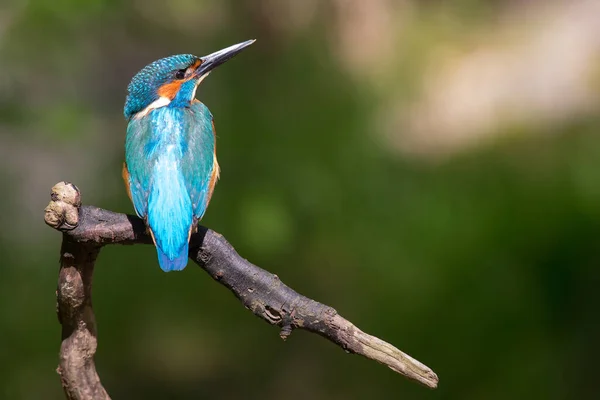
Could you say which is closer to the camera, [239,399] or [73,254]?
[73,254]

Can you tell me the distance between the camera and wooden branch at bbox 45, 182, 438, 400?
1.93 metres

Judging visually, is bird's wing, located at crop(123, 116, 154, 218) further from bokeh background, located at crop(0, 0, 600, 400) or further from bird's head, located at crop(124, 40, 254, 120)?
bokeh background, located at crop(0, 0, 600, 400)

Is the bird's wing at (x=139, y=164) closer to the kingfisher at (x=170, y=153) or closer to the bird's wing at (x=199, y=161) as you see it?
the kingfisher at (x=170, y=153)

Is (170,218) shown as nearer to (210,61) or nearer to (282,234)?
(210,61)

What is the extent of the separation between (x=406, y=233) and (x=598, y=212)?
1.12m

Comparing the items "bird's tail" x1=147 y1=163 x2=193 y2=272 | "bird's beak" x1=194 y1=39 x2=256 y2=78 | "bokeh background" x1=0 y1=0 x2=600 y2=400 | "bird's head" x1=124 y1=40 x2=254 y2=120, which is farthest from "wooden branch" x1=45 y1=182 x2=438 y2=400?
"bokeh background" x1=0 y1=0 x2=600 y2=400

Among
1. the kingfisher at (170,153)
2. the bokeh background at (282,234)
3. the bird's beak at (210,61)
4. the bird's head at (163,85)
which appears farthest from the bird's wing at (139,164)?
the bokeh background at (282,234)

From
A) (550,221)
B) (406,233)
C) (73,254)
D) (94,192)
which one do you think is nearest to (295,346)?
(406,233)

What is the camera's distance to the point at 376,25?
19.5ft

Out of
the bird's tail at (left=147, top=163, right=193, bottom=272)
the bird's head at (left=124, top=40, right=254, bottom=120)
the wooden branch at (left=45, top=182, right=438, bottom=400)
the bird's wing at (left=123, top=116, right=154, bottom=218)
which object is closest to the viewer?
the wooden branch at (left=45, top=182, right=438, bottom=400)

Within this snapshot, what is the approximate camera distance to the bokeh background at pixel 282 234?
4.00 metres

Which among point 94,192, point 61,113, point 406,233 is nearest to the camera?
point 61,113

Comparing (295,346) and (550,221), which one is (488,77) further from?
(295,346)

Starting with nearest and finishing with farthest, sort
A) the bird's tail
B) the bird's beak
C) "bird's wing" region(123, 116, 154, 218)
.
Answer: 1. the bird's tail
2. "bird's wing" region(123, 116, 154, 218)
3. the bird's beak
